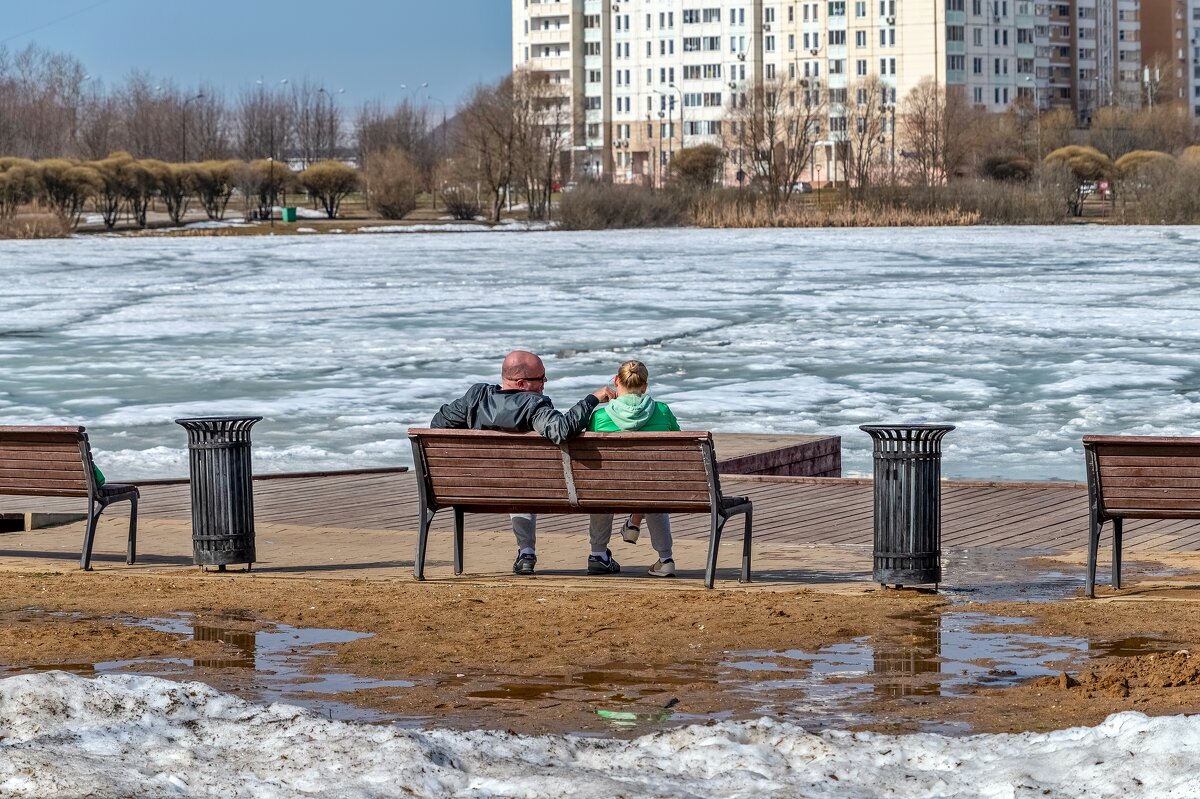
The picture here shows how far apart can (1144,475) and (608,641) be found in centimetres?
250

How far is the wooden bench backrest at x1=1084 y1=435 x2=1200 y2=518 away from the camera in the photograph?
315 inches

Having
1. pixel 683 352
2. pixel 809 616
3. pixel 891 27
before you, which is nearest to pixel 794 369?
pixel 683 352

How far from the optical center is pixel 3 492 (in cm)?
967

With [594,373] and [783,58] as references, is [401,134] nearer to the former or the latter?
[783,58]

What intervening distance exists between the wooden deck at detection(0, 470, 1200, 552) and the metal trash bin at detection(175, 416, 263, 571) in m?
1.74

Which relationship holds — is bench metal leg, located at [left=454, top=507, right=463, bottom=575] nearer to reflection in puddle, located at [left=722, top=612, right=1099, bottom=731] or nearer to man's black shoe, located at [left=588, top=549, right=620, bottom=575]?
man's black shoe, located at [left=588, top=549, right=620, bottom=575]

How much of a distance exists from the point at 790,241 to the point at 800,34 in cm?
8319

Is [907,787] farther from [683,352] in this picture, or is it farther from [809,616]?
[683,352]

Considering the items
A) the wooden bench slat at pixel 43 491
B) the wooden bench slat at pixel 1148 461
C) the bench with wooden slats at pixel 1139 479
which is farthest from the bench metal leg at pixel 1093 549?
the wooden bench slat at pixel 43 491

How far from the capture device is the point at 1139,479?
26.6 feet

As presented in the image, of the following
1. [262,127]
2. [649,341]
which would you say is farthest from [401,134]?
[649,341]

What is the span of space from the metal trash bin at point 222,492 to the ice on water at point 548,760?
11.2 feet

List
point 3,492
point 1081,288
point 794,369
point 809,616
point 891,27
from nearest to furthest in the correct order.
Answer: point 809,616
point 3,492
point 794,369
point 1081,288
point 891,27

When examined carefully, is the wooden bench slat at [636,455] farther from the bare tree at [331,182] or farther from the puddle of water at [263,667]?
the bare tree at [331,182]
